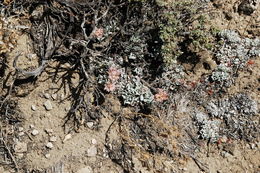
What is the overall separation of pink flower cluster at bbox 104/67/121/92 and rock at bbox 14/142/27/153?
3.79 feet

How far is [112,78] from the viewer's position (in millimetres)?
4582

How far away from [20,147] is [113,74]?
4.45 feet

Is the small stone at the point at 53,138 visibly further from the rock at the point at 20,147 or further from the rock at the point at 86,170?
the rock at the point at 86,170

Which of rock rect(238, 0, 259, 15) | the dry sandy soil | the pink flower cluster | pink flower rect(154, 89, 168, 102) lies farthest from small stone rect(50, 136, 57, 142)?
rock rect(238, 0, 259, 15)

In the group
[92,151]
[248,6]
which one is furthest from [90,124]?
[248,6]

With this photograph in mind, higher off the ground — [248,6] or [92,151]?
[248,6]

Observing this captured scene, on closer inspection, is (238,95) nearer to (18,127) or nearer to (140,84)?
(140,84)

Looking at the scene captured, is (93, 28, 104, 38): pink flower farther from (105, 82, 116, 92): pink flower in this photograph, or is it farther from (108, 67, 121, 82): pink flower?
(105, 82, 116, 92): pink flower

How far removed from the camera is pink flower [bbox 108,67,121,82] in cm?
458

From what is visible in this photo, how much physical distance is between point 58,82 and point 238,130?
2092 mm

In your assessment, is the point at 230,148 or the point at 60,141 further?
the point at 60,141

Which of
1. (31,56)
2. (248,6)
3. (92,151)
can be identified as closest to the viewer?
(248,6)

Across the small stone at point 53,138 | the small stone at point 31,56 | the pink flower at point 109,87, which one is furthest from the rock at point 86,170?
the small stone at point 31,56

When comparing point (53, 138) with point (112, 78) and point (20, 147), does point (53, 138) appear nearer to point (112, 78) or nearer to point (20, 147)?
point (20, 147)
